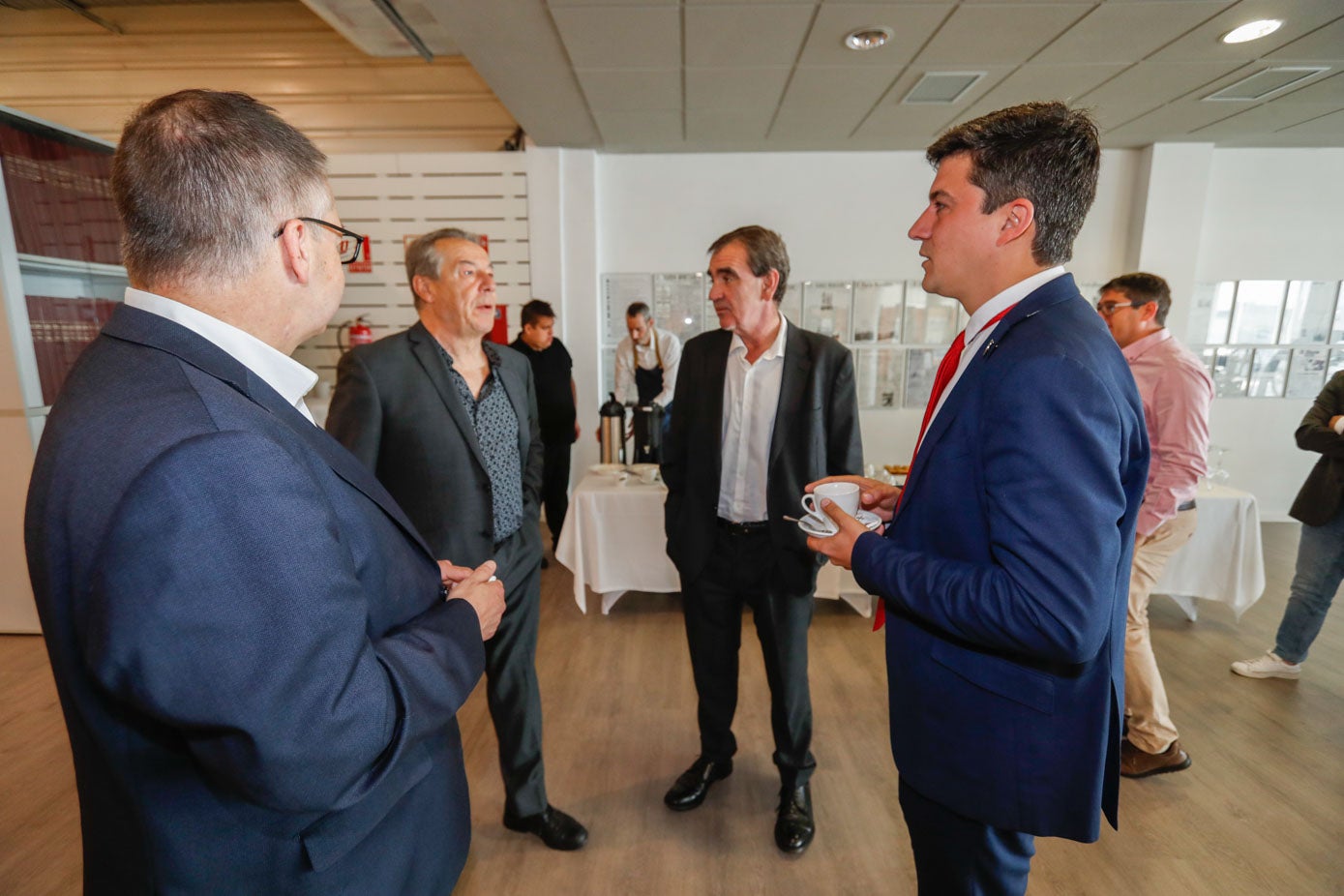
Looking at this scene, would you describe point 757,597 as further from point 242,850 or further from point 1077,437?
point 242,850

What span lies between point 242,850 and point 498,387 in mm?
1478

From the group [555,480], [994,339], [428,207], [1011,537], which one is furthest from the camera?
[428,207]

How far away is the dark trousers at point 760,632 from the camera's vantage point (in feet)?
6.82

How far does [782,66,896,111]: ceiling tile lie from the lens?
3.91 meters

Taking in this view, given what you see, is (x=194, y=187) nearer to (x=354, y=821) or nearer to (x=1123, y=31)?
(x=354, y=821)

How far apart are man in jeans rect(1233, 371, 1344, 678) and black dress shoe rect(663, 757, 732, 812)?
2.83 metres

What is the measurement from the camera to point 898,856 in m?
2.03

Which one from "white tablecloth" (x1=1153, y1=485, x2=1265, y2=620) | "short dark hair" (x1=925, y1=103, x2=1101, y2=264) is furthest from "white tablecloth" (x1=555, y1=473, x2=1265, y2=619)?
"short dark hair" (x1=925, y1=103, x2=1101, y2=264)

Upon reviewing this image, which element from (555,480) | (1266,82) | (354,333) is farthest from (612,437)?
(1266,82)

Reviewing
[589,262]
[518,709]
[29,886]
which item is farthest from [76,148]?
[518,709]

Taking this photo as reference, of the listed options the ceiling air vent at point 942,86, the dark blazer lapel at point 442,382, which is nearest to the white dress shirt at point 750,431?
the dark blazer lapel at point 442,382

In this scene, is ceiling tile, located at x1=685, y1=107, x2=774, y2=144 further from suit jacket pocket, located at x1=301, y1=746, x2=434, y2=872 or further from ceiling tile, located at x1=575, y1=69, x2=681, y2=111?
suit jacket pocket, located at x1=301, y1=746, x2=434, y2=872

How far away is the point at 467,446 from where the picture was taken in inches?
72.7

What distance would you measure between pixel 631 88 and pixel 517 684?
12.6 ft
